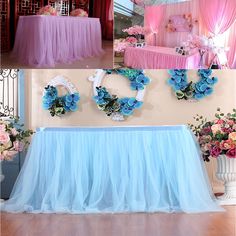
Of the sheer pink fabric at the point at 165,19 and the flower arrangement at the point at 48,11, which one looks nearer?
the flower arrangement at the point at 48,11

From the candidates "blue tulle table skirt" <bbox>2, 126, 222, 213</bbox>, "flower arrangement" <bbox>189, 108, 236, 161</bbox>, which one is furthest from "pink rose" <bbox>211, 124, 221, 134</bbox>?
"blue tulle table skirt" <bbox>2, 126, 222, 213</bbox>

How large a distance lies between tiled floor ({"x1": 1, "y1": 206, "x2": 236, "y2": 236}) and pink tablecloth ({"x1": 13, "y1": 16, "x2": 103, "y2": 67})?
0.99m

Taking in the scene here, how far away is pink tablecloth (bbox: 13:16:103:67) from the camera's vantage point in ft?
8.57

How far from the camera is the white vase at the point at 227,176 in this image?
11.6 feet

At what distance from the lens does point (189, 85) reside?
12.7 feet

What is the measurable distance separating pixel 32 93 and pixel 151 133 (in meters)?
1.07

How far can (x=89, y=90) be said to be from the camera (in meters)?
3.88

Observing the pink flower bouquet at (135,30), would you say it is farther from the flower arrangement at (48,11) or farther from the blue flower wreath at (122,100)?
the blue flower wreath at (122,100)

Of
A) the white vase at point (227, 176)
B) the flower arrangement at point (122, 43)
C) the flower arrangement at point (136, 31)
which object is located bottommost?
the white vase at point (227, 176)

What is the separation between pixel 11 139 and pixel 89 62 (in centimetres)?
101

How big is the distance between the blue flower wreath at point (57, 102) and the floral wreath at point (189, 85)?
791 mm

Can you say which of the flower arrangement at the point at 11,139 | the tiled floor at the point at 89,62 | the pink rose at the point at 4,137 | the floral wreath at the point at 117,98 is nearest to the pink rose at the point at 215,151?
the floral wreath at the point at 117,98

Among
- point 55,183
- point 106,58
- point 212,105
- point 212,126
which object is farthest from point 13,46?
point 212,105

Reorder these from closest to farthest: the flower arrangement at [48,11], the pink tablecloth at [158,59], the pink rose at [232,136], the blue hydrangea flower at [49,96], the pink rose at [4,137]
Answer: the flower arrangement at [48,11] → the pink tablecloth at [158,59] → the pink rose at [4,137] → the pink rose at [232,136] → the blue hydrangea flower at [49,96]
